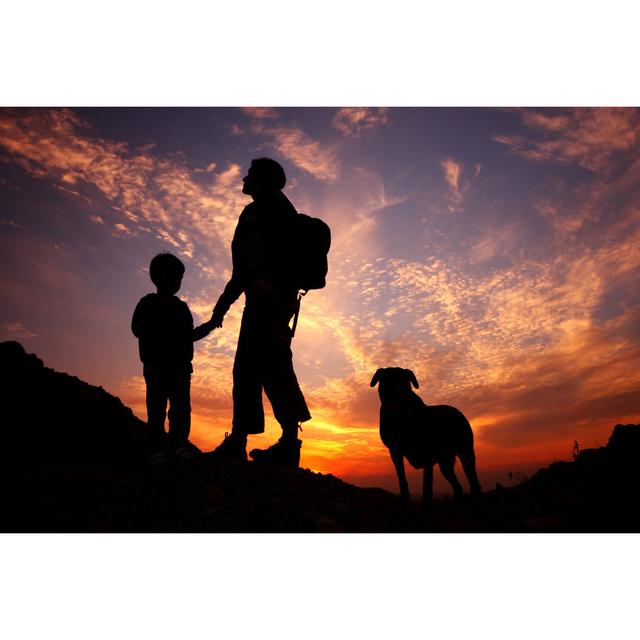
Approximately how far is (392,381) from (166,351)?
280 centimetres

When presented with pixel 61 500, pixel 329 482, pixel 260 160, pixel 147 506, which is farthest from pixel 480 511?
pixel 260 160

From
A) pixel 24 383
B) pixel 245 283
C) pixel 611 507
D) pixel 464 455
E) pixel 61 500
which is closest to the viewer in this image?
pixel 61 500

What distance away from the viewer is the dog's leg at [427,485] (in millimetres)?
5168

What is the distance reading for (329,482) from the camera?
17.0 feet

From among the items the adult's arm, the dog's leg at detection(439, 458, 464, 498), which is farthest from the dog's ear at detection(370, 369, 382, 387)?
the adult's arm

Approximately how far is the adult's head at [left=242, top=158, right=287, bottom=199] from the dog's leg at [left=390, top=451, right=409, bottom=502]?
12.0 feet

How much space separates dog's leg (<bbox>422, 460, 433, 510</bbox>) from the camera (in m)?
5.17

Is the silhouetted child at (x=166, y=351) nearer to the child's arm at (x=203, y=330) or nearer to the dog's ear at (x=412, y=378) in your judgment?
the child's arm at (x=203, y=330)

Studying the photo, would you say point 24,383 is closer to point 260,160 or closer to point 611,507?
point 260,160

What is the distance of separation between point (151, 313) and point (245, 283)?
3.72 feet

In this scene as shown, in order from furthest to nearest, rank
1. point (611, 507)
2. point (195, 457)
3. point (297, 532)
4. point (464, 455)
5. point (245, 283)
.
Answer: point (464, 455), point (245, 283), point (195, 457), point (611, 507), point (297, 532)

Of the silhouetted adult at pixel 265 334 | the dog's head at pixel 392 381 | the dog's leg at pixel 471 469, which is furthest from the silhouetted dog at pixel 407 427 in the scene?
Result: the silhouetted adult at pixel 265 334

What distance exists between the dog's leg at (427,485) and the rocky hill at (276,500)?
0.16 m

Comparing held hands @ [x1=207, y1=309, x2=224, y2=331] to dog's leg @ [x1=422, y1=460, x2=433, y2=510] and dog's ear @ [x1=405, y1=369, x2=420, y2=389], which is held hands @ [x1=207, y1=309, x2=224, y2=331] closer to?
dog's ear @ [x1=405, y1=369, x2=420, y2=389]
